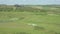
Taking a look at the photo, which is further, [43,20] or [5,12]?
[5,12]

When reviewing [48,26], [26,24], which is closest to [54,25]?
[48,26]

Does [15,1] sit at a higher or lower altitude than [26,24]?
higher

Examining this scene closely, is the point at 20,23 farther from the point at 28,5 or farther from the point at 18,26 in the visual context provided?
the point at 28,5

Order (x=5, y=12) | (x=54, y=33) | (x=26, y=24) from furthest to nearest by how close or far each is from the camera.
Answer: (x=5, y=12) < (x=26, y=24) < (x=54, y=33)

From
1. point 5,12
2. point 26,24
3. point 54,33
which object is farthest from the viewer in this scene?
point 5,12
